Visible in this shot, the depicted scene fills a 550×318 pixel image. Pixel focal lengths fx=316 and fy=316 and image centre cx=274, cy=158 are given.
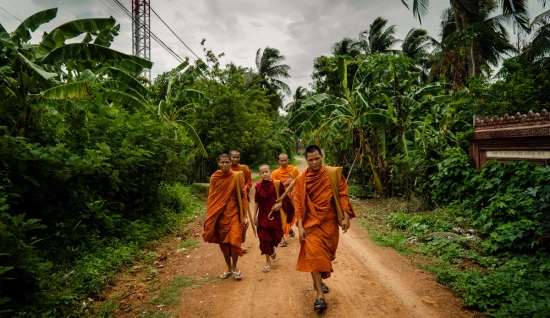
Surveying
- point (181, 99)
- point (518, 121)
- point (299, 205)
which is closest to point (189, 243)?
point (299, 205)

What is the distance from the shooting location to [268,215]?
5.11 meters

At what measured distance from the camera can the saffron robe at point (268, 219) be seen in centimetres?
502

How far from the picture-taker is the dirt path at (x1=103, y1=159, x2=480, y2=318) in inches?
138

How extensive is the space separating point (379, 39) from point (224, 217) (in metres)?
24.0

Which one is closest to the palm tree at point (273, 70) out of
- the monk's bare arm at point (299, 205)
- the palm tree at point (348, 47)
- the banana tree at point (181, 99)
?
the palm tree at point (348, 47)

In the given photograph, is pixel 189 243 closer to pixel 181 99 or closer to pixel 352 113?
pixel 352 113

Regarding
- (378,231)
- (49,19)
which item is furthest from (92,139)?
(378,231)

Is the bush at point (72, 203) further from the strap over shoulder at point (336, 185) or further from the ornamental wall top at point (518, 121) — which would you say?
the ornamental wall top at point (518, 121)

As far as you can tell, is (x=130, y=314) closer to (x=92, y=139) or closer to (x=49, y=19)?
(x=92, y=139)

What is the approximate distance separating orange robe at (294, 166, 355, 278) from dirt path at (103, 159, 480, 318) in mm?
516

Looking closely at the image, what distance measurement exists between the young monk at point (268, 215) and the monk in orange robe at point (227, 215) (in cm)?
51

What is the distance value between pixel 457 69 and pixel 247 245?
7903mm

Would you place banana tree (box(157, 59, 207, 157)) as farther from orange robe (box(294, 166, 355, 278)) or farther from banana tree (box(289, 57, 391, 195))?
orange robe (box(294, 166, 355, 278))

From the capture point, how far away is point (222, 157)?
4.62 m
